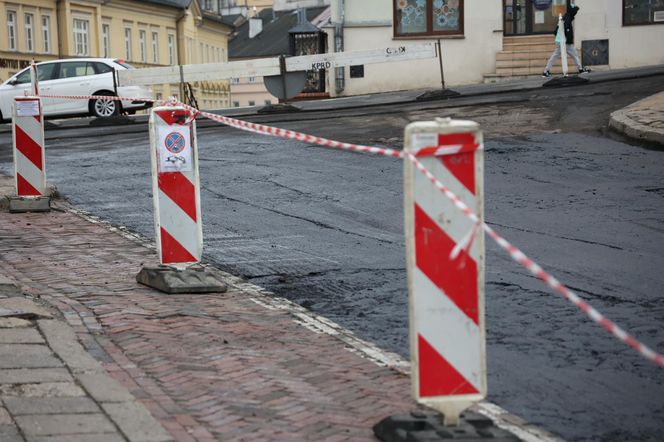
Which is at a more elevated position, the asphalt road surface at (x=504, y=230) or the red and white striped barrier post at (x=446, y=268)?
the red and white striped barrier post at (x=446, y=268)

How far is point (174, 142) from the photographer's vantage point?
359 inches

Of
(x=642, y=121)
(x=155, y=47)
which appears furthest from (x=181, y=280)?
(x=155, y=47)

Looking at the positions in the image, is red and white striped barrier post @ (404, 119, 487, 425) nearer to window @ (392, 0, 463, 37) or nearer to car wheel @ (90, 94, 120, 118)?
car wheel @ (90, 94, 120, 118)

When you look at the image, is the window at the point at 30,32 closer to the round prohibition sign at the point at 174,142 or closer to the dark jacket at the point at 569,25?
the dark jacket at the point at 569,25

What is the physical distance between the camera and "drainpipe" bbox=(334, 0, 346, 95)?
40.0 meters

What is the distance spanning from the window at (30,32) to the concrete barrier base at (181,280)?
54.5m

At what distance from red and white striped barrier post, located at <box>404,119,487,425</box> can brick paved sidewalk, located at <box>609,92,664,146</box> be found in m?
13.3

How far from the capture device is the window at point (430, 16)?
39.6 metres

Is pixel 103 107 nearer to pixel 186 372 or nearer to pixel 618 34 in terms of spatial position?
pixel 618 34

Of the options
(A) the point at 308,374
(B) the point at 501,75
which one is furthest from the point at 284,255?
(B) the point at 501,75

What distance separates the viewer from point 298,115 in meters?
27.6

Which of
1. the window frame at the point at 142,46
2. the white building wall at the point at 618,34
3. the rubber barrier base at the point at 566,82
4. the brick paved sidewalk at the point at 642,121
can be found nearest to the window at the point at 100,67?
the rubber barrier base at the point at 566,82

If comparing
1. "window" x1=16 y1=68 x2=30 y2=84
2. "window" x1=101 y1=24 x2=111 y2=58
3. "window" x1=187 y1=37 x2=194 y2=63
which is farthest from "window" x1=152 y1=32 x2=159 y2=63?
"window" x1=16 y1=68 x2=30 y2=84

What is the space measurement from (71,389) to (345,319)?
246 centimetres
